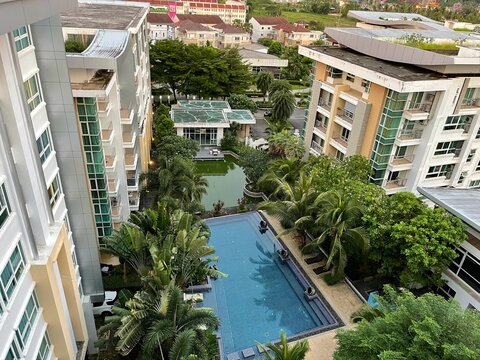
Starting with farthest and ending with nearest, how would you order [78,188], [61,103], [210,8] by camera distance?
[210,8]
[78,188]
[61,103]

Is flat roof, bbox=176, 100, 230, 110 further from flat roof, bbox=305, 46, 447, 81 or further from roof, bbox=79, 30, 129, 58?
roof, bbox=79, 30, 129, 58

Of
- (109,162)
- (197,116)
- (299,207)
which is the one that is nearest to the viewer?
(109,162)

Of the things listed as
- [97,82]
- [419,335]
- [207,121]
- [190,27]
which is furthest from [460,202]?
[190,27]

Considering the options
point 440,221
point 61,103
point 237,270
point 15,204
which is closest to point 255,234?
point 237,270

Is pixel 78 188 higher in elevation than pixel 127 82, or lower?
lower

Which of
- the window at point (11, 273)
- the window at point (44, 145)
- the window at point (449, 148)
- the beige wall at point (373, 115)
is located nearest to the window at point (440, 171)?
the window at point (449, 148)

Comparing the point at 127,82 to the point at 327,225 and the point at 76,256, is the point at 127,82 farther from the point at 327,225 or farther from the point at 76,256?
the point at 327,225

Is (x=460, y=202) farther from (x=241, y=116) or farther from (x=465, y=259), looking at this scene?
(x=241, y=116)

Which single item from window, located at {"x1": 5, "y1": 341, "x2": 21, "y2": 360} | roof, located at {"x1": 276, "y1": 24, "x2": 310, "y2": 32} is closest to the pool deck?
window, located at {"x1": 5, "y1": 341, "x2": 21, "y2": 360}
